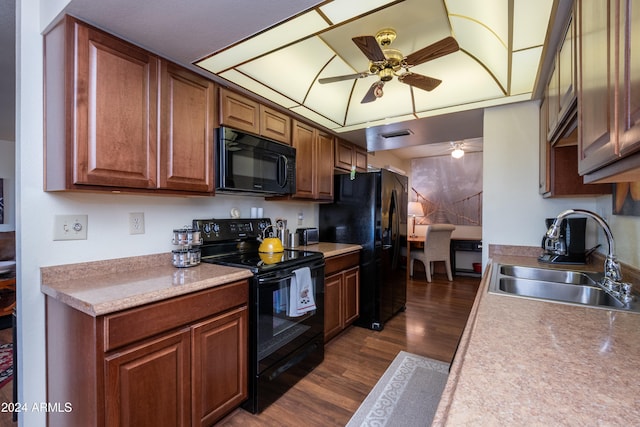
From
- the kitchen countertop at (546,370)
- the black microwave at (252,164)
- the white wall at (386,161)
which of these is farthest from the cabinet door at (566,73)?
the white wall at (386,161)

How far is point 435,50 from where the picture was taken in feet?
5.68

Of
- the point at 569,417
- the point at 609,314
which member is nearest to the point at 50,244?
the point at 569,417

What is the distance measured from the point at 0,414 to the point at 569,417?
2.81 m

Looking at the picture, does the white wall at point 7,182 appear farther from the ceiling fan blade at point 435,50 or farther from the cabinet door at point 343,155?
the ceiling fan blade at point 435,50

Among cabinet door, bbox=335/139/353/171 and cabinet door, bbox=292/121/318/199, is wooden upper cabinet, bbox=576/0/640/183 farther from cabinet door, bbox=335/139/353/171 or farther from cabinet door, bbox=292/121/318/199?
cabinet door, bbox=335/139/353/171

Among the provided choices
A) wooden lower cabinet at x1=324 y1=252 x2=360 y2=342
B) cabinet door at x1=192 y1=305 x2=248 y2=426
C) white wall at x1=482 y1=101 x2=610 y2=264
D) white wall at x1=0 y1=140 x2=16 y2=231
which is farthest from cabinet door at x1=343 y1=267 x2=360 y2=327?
white wall at x1=0 y1=140 x2=16 y2=231

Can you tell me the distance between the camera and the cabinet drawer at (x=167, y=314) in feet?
3.77

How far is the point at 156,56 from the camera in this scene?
161cm

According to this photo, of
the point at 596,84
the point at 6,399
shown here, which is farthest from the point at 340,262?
the point at 6,399

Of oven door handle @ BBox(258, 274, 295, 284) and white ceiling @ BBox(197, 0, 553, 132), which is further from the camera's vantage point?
oven door handle @ BBox(258, 274, 295, 284)

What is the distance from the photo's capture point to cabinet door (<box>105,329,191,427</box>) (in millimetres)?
1161

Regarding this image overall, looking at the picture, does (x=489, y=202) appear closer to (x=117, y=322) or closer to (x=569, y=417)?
(x=569, y=417)

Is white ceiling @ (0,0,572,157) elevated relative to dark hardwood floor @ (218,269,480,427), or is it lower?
elevated

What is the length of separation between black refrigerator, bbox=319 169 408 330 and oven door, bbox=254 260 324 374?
34.2 inches
